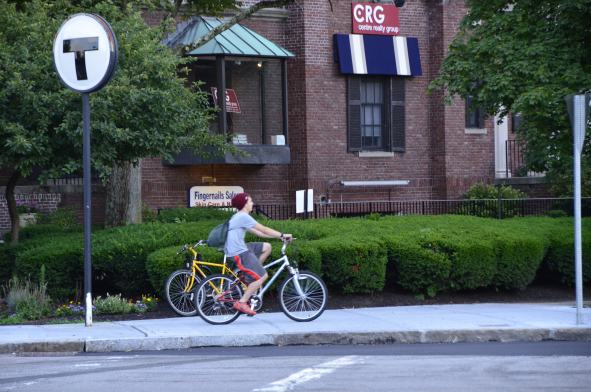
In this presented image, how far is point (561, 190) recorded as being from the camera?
2761 cm

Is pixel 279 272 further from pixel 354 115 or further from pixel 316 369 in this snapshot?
pixel 354 115

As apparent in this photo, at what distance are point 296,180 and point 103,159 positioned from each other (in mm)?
10972

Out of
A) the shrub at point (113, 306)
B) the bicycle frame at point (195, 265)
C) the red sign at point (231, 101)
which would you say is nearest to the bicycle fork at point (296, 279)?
the bicycle frame at point (195, 265)

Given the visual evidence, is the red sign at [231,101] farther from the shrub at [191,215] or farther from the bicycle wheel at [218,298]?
the bicycle wheel at [218,298]

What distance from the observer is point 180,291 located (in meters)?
14.4

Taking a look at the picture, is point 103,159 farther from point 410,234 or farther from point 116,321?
point 410,234

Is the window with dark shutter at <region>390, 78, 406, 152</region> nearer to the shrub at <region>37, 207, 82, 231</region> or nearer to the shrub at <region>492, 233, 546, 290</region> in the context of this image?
the shrub at <region>37, 207, 82, 231</region>

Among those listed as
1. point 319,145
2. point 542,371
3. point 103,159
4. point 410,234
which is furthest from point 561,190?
point 542,371

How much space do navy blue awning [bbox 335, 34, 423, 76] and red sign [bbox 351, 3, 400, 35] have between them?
0.53ft

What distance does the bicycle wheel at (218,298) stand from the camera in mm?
13391

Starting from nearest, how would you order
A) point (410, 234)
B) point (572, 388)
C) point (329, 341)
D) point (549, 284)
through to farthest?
point (572, 388), point (329, 341), point (410, 234), point (549, 284)

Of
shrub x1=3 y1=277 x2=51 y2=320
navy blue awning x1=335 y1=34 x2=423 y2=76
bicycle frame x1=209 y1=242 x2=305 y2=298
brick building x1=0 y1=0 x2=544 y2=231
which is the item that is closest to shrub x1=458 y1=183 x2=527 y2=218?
brick building x1=0 y1=0 x2=544 y2=231

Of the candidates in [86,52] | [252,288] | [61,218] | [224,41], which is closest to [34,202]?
[61,218]

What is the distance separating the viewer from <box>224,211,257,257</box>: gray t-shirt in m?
13.4
